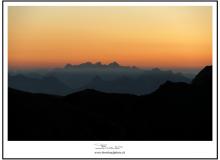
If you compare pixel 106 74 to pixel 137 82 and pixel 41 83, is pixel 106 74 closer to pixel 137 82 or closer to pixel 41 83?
pixel 137 82

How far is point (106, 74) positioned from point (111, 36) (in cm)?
27

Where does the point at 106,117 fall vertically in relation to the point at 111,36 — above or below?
below

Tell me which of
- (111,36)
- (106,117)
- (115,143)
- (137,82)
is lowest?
(115,143)

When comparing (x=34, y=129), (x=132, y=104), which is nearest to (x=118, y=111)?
(x=132, y=104)

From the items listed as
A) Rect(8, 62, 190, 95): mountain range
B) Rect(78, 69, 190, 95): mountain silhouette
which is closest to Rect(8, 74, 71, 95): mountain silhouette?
Rect(8, 62, 190, 95): mountain range

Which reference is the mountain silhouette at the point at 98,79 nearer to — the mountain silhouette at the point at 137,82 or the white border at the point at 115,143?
the mountain silhouette at the point at 137,82

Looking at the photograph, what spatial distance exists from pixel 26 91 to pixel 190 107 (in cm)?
117

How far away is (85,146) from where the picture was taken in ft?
24.4

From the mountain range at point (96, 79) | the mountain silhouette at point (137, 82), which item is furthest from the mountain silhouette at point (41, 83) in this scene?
the mountain silhouette at point (137, 82)

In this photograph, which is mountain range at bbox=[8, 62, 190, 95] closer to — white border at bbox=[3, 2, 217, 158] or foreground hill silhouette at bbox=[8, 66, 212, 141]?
foreground hill silhouette at bbox=[8, 66, 212, 141]

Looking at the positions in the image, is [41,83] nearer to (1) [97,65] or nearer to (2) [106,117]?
(1) [97,65]

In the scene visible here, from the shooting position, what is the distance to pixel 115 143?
7.43m

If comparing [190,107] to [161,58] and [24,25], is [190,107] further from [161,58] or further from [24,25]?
[24,25]

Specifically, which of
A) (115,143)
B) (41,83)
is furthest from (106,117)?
(41,83)
